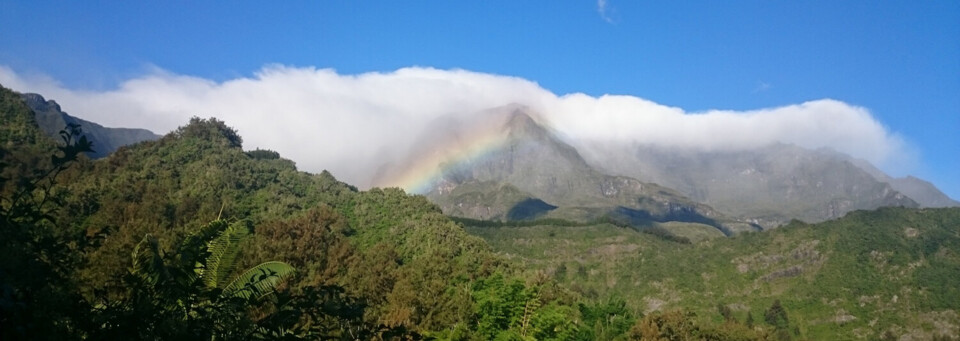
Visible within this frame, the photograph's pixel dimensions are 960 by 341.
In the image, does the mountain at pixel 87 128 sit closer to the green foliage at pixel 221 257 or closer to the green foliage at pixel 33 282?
the green foliage at pixel 221 257

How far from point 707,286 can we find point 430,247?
7390cm

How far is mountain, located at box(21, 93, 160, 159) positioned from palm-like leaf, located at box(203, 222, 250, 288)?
8175 centimetres

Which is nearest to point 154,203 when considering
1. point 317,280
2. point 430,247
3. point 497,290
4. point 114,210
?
point 114,210

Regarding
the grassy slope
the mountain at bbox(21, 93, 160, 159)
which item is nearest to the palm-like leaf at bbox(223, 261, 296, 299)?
the grassy slope

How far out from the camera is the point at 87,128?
11794 cm

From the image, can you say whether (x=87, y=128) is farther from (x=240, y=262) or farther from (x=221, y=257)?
(x=221, y=257)

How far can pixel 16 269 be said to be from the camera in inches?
201

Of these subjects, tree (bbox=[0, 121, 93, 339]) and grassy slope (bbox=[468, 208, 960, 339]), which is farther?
grassy slope (bbox=[468, 208, 960, 339])

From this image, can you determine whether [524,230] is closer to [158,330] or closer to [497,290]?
[497,290]

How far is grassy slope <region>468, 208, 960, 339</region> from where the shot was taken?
91188mm

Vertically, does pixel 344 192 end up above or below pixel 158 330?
above

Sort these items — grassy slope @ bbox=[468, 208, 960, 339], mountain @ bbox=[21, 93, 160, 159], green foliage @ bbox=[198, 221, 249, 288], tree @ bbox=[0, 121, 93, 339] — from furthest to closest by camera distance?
mountain @ bbox=[21, 93, 160, 159] < grassy slope @ bbox=[468, 208, 960, 339] < green foliage @ bbox=[198, 221, 249, 288] < tree @ bbox=[0, 121, 93, 339]

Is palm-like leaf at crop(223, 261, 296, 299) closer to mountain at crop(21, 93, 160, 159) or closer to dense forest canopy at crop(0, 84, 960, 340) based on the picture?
dense forest canopy at crop(0, 84, 960, 340)

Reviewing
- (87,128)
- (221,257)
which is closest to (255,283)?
(221,257)
